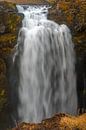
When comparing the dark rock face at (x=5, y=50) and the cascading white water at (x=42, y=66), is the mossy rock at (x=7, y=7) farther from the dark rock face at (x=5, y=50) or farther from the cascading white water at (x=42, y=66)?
the cascading white water at (x=42, y=66)

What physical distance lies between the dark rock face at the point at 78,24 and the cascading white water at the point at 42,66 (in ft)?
1.33

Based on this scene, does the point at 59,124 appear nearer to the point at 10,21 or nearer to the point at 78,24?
the point at 10,21

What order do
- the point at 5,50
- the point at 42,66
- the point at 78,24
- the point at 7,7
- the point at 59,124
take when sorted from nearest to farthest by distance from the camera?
the point at 59,124 < the point at 5,50 < the point at 42,66 < the point at 7,7 < the point at 78,24

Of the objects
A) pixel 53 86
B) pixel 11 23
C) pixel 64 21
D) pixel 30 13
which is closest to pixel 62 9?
pixel 64 21

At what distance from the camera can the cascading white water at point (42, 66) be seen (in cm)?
1304

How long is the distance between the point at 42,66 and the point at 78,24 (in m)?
2.52

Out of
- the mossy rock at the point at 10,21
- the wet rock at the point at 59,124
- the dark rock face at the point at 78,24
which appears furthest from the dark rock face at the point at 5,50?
the wet rock at the point at 59,124

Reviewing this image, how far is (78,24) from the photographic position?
45.7 ft

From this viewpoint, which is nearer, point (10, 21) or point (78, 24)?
point (10, 21)

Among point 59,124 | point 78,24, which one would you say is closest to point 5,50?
point 78,24

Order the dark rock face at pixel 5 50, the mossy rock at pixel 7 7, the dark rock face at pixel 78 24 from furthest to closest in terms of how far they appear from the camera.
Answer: the dark rock face at pixel 78 24, the mossy rock at pixel 7 7, the dark rock face at pixel 5 50

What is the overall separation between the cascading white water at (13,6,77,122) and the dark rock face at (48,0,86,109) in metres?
0.40

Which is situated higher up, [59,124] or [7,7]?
[7,7]

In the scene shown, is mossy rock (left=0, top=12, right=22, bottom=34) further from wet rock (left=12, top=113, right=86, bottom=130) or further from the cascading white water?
wet rock (left=12, top=113, right=86, bottom=130)
